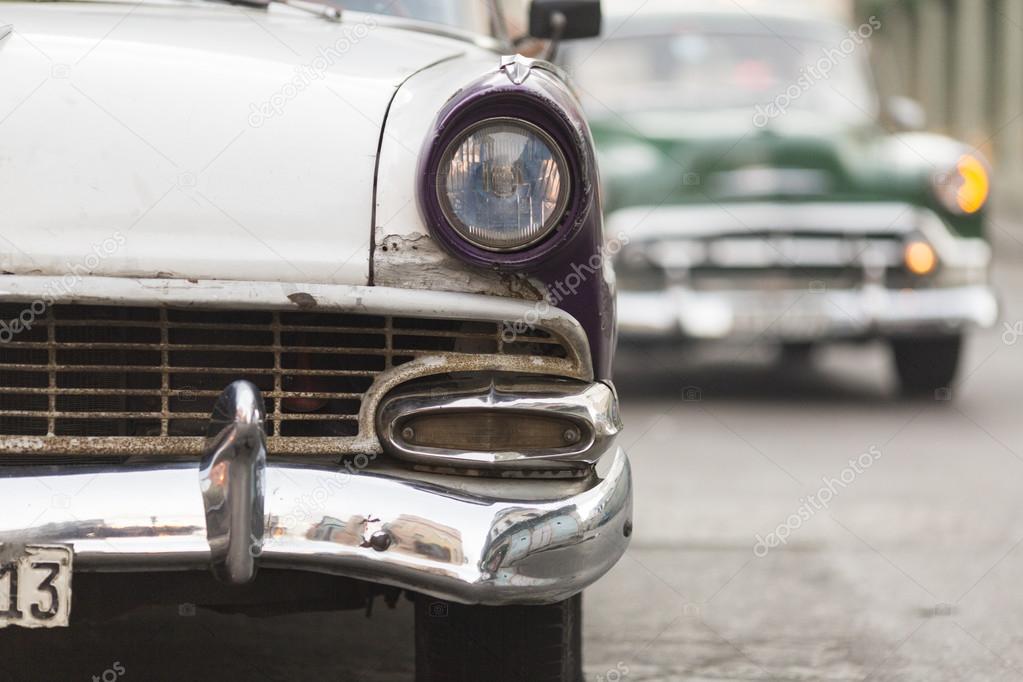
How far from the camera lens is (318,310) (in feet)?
7.95

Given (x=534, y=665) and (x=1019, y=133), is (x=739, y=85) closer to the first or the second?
(x=534, y=665)

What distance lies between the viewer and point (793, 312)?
7164mm

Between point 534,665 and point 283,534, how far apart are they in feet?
2.03

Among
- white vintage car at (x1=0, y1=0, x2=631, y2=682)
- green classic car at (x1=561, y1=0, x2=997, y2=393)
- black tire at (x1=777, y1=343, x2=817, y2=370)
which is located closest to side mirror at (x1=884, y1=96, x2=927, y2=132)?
green classic car at (x1=561, y1=0, x2=997, y2=393)

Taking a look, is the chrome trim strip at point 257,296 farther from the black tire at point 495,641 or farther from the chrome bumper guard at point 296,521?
the black tire at point 495,641

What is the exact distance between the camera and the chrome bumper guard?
2254 mm

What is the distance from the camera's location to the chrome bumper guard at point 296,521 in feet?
7.39

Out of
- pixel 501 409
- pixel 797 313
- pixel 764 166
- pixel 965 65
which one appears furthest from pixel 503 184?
pixel 965 65

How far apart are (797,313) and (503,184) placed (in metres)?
4.82

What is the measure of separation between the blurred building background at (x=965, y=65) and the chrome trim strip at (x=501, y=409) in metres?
17.6

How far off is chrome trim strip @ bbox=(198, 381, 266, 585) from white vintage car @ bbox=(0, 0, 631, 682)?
2.2 inches

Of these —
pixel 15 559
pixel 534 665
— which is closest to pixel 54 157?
pixel 15 559

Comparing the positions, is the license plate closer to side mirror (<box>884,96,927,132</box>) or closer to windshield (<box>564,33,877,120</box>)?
windshield (<box>564,33,877,120</box>)

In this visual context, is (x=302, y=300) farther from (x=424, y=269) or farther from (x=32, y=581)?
(x=32, y=581)
